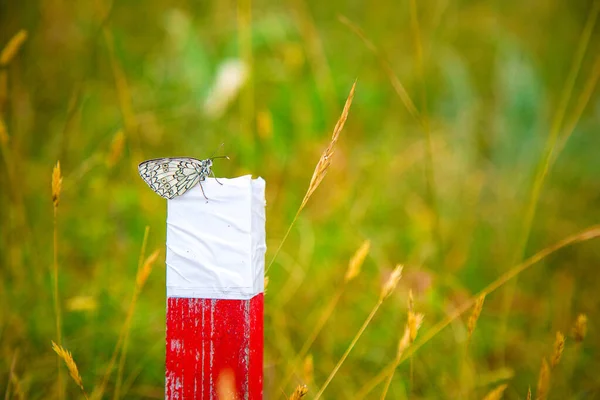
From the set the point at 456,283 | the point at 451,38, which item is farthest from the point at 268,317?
the point at 451,38

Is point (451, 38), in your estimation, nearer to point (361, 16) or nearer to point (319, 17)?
point (361, 16)

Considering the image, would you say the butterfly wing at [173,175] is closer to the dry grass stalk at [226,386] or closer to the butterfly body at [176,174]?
the butterfly body at [176,174]

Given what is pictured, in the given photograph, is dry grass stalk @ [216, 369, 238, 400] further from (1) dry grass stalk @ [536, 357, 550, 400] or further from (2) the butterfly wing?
(1) dry grass stalk @ [536, 357, 550, 400]

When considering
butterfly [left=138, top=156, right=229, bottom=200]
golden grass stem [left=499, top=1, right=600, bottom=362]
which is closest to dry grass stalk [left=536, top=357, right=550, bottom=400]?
golden grass stem [left=499, top=1, right=600, bottom=362]

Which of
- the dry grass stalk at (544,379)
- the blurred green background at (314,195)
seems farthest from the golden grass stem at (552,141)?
the dry grass stalk at (544,379)

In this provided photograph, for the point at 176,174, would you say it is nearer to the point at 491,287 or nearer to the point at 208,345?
the point at 208,345

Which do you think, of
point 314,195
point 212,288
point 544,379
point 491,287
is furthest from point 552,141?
point 314,195
